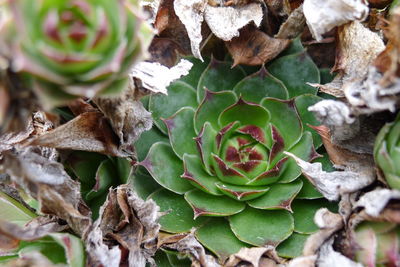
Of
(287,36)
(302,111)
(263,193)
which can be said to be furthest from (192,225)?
(287,36)

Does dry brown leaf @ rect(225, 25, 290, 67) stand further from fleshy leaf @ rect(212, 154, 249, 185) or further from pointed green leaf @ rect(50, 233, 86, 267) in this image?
pointed green leaf @ rect(50, 233, 86, 267)

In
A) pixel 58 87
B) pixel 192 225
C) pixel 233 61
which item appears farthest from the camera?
pixel 233 61

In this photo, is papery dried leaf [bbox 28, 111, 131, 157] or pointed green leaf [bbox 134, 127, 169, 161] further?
pointed green leaf [bbox 134, 127, 169, 161]

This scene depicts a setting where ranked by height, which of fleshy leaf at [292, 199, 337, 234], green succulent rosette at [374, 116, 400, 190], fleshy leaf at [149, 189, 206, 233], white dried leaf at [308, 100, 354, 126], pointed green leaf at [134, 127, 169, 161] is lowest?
fleshy leaf at [149, 189, 206, 233]

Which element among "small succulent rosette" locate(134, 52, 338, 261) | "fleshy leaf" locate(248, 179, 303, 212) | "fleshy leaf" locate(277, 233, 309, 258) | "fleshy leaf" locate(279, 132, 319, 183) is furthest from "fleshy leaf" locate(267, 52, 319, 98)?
"fleshy leaf" locate(277, 233, 309, 258)

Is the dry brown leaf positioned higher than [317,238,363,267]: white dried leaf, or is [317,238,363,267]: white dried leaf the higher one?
the dry brown leaf

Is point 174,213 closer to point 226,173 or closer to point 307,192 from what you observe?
point 226,173

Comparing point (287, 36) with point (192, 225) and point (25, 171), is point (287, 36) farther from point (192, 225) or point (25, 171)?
point (25, 171)

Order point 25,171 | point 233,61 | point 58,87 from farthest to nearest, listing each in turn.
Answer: point 233,61 < point 25,171 < point 58,87
